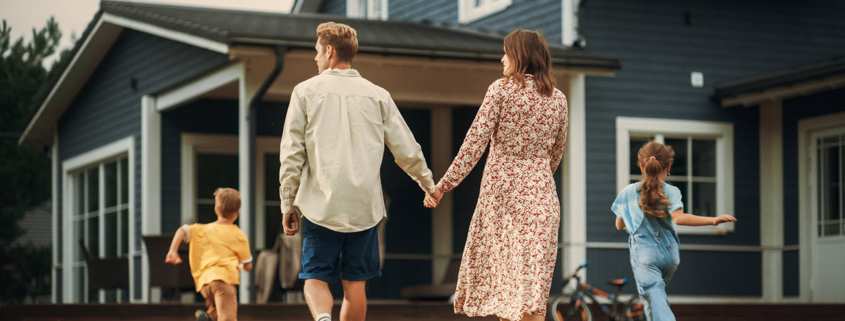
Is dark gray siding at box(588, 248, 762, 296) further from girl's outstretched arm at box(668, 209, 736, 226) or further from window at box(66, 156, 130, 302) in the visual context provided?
girl's outstretched arm at box(668, 209, 736, 226)

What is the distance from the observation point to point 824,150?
12.4m

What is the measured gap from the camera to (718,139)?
12.6 meters

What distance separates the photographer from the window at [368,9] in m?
16.4

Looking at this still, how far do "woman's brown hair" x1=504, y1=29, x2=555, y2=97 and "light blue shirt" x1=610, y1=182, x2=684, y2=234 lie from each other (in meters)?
0.78

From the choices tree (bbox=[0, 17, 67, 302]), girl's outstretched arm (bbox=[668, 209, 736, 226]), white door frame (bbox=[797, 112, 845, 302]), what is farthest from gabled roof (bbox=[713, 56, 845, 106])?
tree (bbox=[0, 17, 67, 302])

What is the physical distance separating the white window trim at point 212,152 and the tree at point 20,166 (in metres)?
12.3

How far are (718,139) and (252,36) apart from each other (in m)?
5.77

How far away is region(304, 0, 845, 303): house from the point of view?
472 inches

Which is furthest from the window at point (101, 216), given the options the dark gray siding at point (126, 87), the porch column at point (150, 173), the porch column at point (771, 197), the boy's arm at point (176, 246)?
the porch column at point (771, 197)

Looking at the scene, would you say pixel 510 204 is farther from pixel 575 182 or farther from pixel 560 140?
pixel 575 182

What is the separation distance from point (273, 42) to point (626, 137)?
437 cm

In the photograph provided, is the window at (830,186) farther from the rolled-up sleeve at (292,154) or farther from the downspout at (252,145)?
the rolled-up sleeve at (292,154)

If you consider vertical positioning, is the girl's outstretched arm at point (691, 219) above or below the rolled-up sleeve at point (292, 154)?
below

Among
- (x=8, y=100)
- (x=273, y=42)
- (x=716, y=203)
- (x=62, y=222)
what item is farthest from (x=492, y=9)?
(x=8, y=100)
